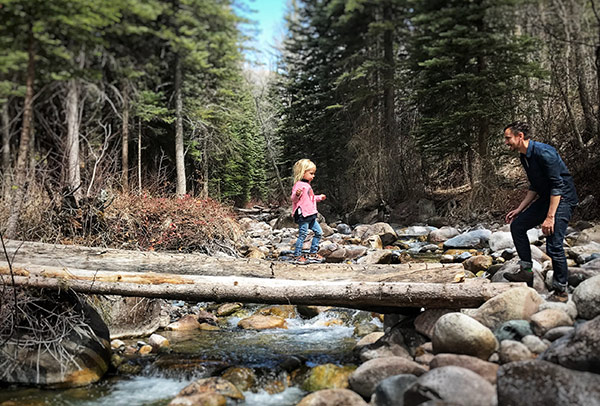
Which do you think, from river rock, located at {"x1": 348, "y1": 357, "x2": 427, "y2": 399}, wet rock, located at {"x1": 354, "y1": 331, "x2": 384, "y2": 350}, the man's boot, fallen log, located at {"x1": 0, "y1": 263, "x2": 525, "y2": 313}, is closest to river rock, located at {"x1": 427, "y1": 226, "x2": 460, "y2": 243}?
the man's boot

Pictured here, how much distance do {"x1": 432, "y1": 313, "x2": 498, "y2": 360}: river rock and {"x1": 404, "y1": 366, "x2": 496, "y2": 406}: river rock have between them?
1.39 ft

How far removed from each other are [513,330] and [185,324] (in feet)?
12.5

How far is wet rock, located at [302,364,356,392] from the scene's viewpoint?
3432 millimetres

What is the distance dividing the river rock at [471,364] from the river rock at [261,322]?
2.62 metres

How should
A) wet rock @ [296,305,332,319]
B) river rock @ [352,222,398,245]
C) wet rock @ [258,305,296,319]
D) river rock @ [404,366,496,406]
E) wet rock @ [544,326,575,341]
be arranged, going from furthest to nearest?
1. river rock @ [352,222,398,245]
2. wet rock @ [258,305,296,319]
3. wet rock @ [296,305,332,319]
4. wet rock @ [544,326,575,341]
5. river rock @ [404,366,496,406]

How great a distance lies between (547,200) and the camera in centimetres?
419

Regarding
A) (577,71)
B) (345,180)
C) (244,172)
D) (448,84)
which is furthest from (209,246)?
(244,172)

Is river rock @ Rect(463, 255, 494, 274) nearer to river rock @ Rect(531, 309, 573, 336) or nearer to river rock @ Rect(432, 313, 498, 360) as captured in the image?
river rock @ Rect(531, 309, 573, 336)

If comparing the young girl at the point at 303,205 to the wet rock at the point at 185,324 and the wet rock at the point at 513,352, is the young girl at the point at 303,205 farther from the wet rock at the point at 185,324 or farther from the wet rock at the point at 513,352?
the wet rock at the point at 513,352

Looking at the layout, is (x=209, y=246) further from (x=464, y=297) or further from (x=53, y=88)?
(x=53, y=88)

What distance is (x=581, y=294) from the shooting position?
3.43m

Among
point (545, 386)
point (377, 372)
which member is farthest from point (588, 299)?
point (377, 372)

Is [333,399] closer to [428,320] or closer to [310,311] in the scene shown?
[428,320]

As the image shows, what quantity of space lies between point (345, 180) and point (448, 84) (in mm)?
8677
